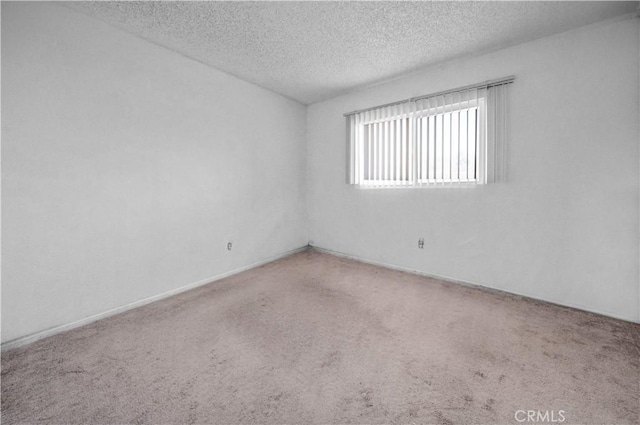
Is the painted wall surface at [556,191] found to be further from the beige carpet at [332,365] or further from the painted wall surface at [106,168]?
the painted wall surface at [106,168]

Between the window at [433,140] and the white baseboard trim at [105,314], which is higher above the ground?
the window at [433,140]

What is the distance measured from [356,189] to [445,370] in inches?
112

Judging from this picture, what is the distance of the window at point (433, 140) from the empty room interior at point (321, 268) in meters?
0.03

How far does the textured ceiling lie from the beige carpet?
2.66 meters

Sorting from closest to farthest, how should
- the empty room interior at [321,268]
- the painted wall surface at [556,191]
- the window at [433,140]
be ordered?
the empty room interior at [321,268] → the painted wall surface at [556,191] → the window at [433,140]

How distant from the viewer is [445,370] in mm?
1665

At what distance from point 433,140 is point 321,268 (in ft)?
7.54

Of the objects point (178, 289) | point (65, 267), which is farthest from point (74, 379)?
point (178, 289)

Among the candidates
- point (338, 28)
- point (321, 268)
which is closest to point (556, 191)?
point (338, 28)

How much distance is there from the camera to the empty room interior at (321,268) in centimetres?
155

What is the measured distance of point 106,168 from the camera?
93.1 inches

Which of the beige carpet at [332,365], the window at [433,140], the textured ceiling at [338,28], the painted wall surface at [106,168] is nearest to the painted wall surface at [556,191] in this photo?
the window at [433,140]

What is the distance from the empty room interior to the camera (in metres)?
1.55

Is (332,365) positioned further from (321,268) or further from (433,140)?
(433,140)
